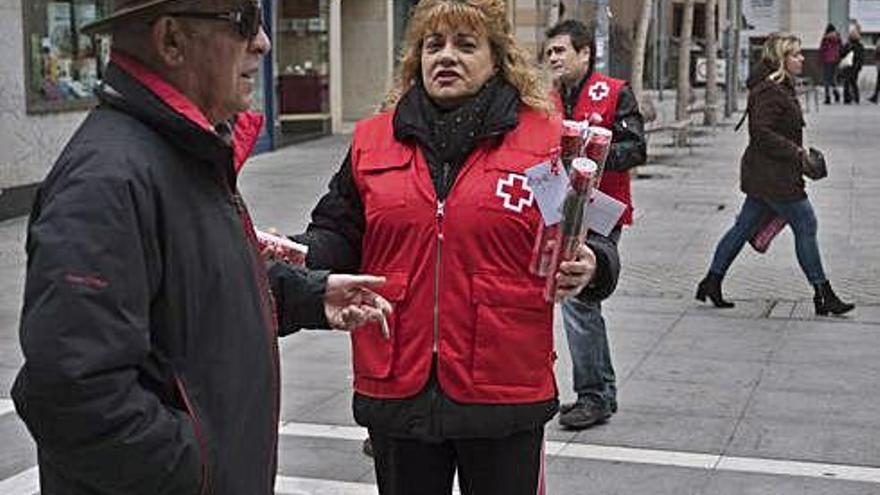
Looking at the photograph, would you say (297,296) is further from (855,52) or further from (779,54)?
(855,52)

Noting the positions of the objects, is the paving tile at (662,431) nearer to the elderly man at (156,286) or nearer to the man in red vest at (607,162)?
the man in red vest at (607,162)

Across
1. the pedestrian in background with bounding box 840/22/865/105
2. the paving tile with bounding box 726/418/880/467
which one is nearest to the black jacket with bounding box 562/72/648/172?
the paving tile with bounding box 726/418/880/467

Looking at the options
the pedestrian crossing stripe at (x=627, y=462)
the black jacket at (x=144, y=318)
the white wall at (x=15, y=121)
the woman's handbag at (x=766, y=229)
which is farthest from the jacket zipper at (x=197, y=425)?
the white wall at (x=15, y=121)

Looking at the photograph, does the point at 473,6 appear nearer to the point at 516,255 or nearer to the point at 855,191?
the point at 516,255

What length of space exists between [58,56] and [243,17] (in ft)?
43.4

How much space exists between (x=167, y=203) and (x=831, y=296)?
7.94m

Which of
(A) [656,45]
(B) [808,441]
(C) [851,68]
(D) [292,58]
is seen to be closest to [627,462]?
(B) [808,441]

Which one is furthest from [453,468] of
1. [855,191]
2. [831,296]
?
[855,191]

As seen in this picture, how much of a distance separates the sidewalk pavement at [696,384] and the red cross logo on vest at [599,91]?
1532 mm

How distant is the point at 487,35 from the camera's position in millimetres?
3865

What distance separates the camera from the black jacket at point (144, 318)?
2281 millimetres

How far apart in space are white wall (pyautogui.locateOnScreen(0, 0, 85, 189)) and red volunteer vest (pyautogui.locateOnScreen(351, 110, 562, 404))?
10968mm

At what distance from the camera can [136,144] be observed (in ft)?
8.04

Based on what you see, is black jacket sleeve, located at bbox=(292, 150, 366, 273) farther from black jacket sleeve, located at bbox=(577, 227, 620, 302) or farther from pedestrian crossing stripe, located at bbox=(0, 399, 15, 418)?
pedestrian crossing stripe, located at bbox=(0, 399, 15, 418)
